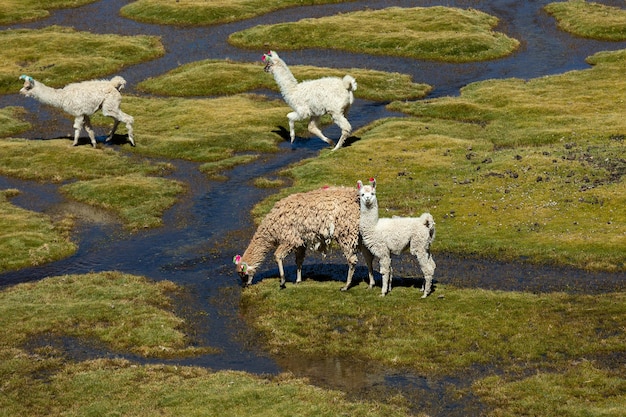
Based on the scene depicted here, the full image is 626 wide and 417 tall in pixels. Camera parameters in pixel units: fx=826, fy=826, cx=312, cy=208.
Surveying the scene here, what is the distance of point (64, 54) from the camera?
76000 mm

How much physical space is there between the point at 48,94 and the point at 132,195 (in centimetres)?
1208

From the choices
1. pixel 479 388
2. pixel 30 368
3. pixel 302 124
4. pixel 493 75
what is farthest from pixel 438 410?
pixel 493 75

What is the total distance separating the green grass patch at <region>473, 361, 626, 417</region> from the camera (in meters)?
22.4

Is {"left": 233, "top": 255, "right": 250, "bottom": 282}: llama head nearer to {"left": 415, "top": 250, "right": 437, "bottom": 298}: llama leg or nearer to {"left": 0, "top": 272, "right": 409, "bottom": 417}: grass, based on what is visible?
{"left": 0, "top": 272, "right": 409, "bottom": 417}: grass

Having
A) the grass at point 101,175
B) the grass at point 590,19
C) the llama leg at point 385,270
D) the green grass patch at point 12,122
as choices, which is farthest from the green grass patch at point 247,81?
the llama leg at point 385,270

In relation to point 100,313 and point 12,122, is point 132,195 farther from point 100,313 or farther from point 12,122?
point 12,122

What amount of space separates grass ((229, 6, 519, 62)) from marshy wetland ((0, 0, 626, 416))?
35 cm

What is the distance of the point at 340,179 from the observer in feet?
147

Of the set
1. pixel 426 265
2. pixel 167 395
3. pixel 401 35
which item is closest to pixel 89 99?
pixel 426 265

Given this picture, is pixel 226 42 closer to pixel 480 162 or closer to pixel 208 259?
pixel 480 162

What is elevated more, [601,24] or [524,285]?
[601,24]

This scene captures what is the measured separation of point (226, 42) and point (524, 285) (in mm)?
54475

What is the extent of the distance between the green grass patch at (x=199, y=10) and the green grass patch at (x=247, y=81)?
58.6ft

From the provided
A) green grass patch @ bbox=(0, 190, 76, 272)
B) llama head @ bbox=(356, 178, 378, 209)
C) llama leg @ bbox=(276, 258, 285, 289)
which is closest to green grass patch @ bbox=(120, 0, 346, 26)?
green grass patch @ bbox=(0, 190, 76, 272)
